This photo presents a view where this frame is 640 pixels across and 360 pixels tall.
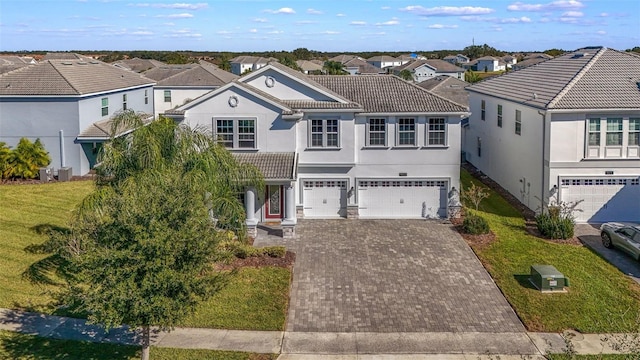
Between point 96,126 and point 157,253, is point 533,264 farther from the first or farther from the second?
point 96,126

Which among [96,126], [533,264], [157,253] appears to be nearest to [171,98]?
[96,126]

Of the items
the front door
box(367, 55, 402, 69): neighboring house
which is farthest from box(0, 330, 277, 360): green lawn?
box(367, 55, 402, 69): neighboring house

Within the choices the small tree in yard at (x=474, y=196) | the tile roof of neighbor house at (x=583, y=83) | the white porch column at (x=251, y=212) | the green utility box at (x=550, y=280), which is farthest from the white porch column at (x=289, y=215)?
the tile roof of neighbor house at (x=583, y=83)

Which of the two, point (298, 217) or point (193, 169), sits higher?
point (193, 169)

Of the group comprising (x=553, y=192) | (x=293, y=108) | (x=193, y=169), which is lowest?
(x=553, y=192)

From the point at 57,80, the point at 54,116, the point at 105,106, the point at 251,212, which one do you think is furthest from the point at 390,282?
the point at 105,106
